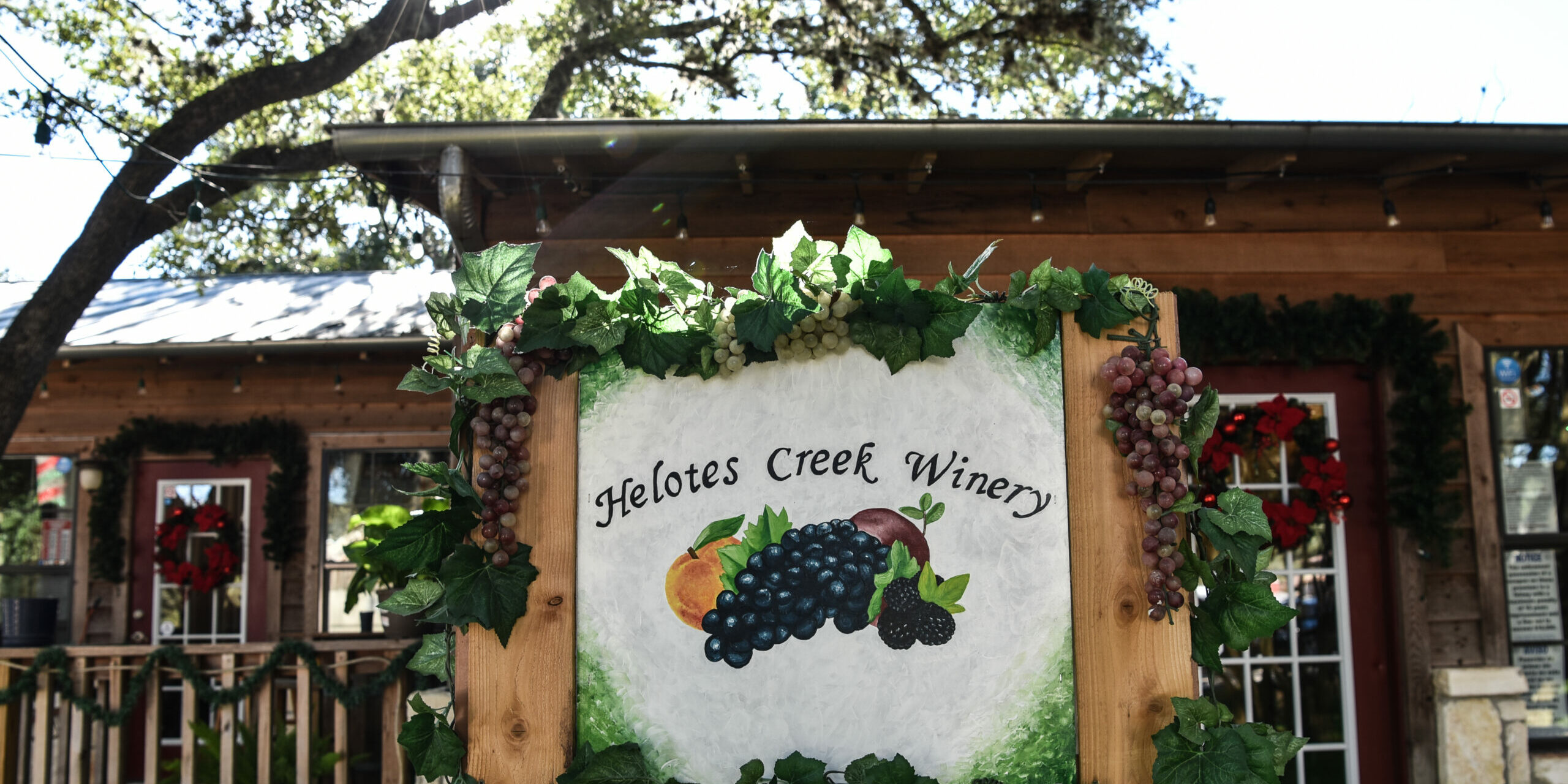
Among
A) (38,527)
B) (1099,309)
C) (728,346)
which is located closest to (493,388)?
(728,346)

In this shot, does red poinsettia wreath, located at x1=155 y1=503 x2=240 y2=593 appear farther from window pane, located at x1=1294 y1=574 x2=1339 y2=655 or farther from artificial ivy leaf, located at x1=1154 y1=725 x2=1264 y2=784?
artificial ivy leaf, located at x1=1154 y1=725 x2=1264 y2=784

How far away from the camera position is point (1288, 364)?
386 cm

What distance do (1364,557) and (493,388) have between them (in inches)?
140

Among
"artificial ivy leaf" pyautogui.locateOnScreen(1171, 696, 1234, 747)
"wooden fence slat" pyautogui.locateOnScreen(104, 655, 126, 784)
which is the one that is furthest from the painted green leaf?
"wooden fence slat" pyautogui.locateOnScreen(104, 655, 126, 784)

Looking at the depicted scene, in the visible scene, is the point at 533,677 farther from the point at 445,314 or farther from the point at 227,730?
the point at 227,730

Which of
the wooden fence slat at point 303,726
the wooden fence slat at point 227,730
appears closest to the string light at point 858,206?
the wooden fence slat at point 303,726

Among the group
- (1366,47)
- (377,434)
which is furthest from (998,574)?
(1366,47)

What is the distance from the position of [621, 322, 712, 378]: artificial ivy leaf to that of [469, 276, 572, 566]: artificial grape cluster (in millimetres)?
112

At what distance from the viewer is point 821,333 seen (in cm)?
168

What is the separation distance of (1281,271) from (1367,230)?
386 millimetres

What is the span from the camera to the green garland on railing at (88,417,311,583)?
5945 millimetres

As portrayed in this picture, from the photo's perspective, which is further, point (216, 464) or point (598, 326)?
point (216, 464)

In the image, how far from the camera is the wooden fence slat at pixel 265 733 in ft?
13.2

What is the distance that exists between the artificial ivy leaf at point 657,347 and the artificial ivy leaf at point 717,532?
268mm
